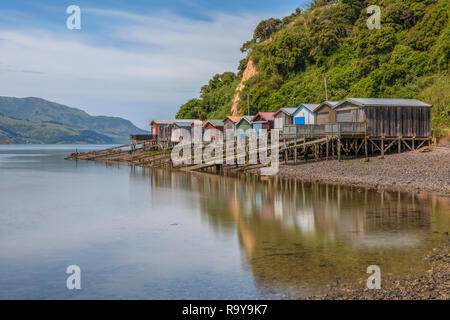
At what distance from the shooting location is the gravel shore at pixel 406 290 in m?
11.3

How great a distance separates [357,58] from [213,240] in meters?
59.7

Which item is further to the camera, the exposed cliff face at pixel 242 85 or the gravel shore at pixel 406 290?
the exposed cliff face at pixel 242 85

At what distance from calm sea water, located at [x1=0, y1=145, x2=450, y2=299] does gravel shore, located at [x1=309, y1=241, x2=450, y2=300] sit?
584mm

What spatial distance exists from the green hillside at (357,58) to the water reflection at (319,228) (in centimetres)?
2193

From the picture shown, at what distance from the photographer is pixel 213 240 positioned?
63.8 feet

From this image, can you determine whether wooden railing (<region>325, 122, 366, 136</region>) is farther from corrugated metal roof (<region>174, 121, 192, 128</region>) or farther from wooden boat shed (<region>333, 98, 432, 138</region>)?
corrugated metal roof (<region>174, 121, 192, 128</region>)

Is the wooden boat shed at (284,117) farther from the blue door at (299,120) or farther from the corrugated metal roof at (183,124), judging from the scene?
the corrugated metal roof at (183,124)

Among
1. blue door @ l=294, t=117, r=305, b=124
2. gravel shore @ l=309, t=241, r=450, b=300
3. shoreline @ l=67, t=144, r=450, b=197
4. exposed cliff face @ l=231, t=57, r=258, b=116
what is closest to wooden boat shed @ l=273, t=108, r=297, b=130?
blue door @ l=294, t=117, r=305, b=124

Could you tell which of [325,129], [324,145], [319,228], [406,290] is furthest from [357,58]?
[406,290]

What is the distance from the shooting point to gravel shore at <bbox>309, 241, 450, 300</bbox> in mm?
11266

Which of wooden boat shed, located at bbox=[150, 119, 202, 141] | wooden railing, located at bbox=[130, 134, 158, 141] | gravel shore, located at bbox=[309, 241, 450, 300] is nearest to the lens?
gravel shore, located at bbox=[309, 241, 450, 300]

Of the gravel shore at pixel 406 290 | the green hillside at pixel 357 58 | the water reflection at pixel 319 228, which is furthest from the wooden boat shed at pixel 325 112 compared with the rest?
the gravel shore at pixel 406 290

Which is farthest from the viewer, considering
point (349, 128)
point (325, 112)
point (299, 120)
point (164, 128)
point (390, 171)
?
point (164, 128)

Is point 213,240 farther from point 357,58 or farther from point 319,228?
point 357,58
